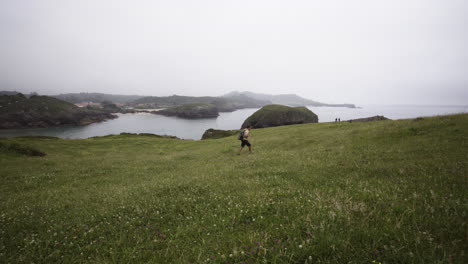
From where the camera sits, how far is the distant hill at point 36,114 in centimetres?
15618

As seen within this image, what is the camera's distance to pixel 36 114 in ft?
555

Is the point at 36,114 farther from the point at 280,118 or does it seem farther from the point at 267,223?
the point at 267,223

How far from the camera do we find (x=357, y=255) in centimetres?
314

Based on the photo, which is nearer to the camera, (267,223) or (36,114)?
→ (267,223)

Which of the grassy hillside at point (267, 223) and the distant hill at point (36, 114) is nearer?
the grassy hillside at point (267, 223)

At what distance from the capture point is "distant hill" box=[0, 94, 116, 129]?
15618cm

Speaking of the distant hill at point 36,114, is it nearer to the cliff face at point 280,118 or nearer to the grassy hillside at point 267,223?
the cliff face at point 280,118

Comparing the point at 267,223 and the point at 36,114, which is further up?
the point at 36,114

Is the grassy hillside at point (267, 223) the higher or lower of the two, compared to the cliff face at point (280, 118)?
lower

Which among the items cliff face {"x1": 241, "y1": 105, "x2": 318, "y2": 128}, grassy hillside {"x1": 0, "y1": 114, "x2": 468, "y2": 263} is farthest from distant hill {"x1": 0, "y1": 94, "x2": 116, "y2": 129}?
grassy hillside {"x1": 0, "y1": 114, "x2": 468, "y2": 263}

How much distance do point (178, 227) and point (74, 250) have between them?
2553mm

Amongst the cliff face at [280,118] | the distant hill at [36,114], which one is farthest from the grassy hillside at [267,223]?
the distant hill at [36,114]

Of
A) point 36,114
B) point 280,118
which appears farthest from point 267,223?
point 36,114

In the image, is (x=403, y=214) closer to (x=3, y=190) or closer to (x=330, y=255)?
(x=330, y=255)
